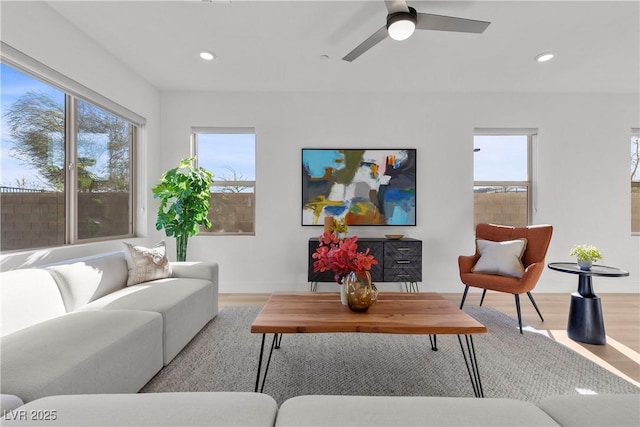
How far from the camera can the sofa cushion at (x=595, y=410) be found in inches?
29.5

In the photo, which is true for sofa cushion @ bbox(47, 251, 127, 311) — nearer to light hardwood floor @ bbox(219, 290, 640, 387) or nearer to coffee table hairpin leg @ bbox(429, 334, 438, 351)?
light hardwood floor @ bbox(219, 290, 640, 387)

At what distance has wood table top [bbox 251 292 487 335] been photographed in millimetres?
1565

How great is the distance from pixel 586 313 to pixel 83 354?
337cm

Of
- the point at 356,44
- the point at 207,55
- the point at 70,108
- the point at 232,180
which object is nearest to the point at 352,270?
the point at 356,44

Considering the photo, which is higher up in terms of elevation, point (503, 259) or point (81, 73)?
point (81, 73)

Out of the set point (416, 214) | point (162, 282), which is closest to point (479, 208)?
point (416, 214)

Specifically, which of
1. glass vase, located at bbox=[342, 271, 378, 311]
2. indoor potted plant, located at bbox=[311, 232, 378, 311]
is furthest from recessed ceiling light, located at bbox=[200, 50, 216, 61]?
glass vase, located at bbox=[342, 271, 378, 311]

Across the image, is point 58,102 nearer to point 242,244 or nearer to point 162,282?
point 162,282

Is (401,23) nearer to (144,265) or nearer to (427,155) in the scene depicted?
(427,155)

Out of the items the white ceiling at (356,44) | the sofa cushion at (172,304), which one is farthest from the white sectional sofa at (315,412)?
the white ceiling at (356,44)

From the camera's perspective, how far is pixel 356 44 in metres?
2.73

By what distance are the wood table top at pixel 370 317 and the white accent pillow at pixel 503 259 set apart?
1.14 metres

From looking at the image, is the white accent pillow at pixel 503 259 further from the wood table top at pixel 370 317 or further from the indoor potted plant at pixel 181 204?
the indoor potted plant at pixel 181 204

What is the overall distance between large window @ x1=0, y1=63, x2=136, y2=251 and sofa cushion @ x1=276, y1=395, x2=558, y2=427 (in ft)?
8.35
